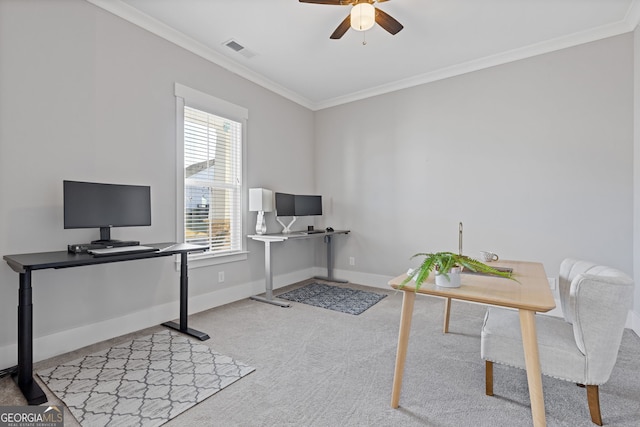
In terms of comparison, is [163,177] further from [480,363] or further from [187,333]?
[480,363]

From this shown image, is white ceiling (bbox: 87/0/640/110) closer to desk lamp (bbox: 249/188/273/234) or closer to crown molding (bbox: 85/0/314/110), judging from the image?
crown molding (bbox: 85/0/314/110)

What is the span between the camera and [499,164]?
11.6ft

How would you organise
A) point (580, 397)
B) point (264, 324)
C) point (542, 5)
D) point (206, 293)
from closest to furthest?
point (580, 397) → point (542, 5) → point (264, 324) → point (206, 293)

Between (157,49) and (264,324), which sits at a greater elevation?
(157,49)

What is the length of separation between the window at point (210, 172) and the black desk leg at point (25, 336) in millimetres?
1411

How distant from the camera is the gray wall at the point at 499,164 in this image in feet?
9.84

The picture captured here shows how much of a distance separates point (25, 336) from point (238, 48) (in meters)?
3.08

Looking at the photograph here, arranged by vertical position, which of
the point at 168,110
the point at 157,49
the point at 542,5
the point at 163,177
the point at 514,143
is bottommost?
the point at 163,177

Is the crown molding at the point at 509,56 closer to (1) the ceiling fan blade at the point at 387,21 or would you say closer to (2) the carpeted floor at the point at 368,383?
(1) the ceiling fan blade at the point at 387,21

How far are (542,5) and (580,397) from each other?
3.01m

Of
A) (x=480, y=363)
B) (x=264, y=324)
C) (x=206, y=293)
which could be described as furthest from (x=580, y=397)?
(x=206, y=293)

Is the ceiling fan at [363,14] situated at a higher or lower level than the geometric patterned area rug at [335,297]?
higher

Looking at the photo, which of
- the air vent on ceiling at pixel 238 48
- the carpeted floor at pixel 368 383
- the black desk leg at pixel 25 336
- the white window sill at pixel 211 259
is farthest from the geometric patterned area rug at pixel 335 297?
the air vent on ceiling at pixel 238 48

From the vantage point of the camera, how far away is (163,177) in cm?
304
